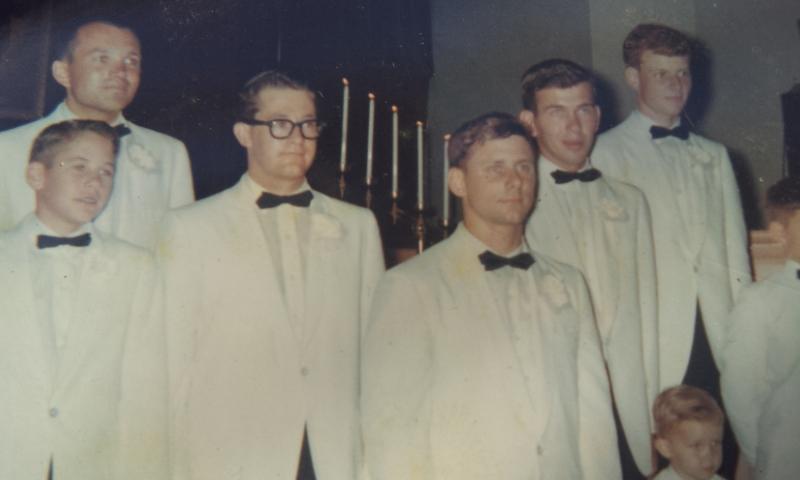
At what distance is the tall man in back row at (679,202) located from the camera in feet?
6.48

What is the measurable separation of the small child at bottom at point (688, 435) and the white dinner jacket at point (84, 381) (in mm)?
1113

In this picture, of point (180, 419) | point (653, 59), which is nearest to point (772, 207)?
point (653, 59)

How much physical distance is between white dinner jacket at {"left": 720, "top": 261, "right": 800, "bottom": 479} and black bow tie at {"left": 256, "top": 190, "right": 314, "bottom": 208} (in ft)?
3.66

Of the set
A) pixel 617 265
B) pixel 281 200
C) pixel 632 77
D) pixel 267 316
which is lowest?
pixel 267 316

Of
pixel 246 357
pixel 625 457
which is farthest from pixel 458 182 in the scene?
pixel 625 457

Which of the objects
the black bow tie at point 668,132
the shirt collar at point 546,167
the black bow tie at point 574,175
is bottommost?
the black bow tie at point 574,175

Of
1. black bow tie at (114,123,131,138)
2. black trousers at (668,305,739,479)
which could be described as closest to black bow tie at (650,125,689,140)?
black trousers at (668,305,739,479)

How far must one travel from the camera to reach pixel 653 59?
6.82 ft

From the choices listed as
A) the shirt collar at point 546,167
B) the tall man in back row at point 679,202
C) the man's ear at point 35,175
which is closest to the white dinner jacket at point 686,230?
the tall man in back row at point 679,202

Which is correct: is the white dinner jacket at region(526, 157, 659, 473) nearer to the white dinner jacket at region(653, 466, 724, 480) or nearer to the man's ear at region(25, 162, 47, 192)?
the white dinner jacket at region(653, 466, 724, 480)

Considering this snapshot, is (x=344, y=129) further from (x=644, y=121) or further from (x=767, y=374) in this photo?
(x=767, y=374)

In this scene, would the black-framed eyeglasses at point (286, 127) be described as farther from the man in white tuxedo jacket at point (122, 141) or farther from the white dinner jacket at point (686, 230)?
the white dinner jacket at point (686, 230)

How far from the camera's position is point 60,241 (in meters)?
1.61

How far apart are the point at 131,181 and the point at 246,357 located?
0.47 m
